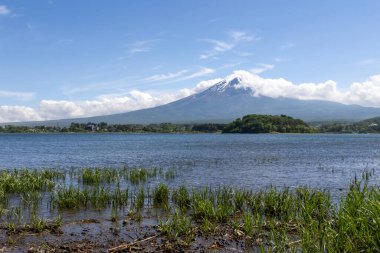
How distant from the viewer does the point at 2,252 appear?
38.9 feet

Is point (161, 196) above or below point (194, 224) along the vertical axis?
above

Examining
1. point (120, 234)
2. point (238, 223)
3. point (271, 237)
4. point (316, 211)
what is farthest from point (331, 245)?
point (120, 234)

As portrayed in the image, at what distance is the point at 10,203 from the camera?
66.1 feet

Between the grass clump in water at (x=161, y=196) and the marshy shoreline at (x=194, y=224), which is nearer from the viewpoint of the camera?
the marshy shoreline at (x=194, y=224)

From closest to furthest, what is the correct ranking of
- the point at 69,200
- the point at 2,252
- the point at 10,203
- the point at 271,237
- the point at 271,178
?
1. the point at 2,252
2. the point at 271,237
3. the point at 69,200
4. the point at 10,203
5. the point at 271,178

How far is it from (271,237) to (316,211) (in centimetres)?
397

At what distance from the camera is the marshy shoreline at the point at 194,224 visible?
1090 centimetres

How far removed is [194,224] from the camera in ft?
50.2

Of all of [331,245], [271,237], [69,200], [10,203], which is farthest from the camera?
[10,203]

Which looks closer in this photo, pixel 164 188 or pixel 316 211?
pixel 316 211

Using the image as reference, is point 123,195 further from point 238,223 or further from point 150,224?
point 238,223

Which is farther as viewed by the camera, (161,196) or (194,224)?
(161,196)

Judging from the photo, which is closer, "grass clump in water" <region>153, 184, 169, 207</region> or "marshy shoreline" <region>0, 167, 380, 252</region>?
"marshy shoreline" <region>0, 167, 380, 252</region>

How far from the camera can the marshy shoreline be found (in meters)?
10.9
